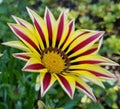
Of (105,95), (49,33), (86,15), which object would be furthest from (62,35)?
(86,15)

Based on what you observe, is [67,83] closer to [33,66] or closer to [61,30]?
[33,66]

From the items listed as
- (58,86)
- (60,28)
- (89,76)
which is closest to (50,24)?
(60,28)

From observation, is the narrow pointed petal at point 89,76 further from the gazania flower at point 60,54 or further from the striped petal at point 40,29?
the striped petal at point 40,29

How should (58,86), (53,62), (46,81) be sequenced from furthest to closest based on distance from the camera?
(58,86), (53,62), (46,81)

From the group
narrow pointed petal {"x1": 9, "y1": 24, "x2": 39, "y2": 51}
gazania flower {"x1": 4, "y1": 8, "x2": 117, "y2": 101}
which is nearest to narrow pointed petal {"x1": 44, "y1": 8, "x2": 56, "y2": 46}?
gazania flower {"x1": 4, "y1": 8, "x2": 117, "y2": 101}

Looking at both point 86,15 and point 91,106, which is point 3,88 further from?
point 86,15

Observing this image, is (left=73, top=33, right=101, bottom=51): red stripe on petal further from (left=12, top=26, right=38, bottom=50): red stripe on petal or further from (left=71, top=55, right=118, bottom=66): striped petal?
(left=12, top=26, right=38, bottom=50): red stripe on petal

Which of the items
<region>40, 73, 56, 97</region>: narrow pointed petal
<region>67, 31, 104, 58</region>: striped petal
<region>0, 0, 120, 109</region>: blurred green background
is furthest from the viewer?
<region>0, 0, 120, 109</region>: blurred green background

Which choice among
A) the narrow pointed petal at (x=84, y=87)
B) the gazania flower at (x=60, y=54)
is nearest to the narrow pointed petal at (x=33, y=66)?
the gazania flower at (x=60, y=54)
